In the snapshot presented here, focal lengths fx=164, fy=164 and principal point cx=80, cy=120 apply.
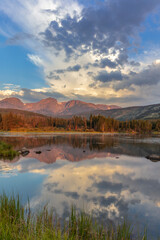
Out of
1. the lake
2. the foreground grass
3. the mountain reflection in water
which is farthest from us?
the mountain reflection in water

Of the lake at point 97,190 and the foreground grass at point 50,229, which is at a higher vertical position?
the foreground grass at point 50,229

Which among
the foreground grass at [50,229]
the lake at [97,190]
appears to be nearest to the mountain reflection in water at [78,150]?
the lake at [97,190]

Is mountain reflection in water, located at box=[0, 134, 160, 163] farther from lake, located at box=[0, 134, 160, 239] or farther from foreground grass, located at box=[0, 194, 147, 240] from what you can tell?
foreground grass, located at box=[0, 194, 147, 240]

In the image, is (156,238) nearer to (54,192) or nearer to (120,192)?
(120,192)

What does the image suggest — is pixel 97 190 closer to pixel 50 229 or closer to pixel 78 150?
pixel 50 229

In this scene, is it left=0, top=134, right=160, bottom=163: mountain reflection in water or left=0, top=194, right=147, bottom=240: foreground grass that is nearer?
left=0, top=194, right=147, bottom=240: foreground grass

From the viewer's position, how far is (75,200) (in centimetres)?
1249

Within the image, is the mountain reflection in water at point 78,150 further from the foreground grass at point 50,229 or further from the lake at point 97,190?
the foreground grass at point 50,229

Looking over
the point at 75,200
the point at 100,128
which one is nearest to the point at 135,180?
the point at 75,200

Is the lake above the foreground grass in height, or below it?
below

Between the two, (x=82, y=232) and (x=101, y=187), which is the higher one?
(x=82, y=232)

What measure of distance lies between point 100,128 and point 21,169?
538ft

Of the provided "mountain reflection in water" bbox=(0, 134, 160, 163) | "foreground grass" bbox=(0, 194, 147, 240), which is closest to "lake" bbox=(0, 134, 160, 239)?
"foreground grass" bbox=(0, 194, 147, 240)

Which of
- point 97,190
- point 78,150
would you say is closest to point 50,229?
point 97,190
